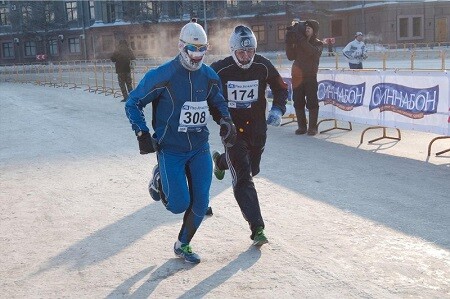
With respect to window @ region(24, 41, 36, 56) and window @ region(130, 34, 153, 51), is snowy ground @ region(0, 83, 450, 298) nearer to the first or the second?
window @ region(130, 34, 153, 51)

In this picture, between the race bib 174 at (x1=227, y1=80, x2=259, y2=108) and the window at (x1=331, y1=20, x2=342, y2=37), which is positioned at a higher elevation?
the window at (x1=331, y1=20, x2=342, y2=37)

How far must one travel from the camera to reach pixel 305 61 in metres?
12.2

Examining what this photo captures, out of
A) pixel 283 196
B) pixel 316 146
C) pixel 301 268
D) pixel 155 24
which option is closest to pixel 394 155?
pixel 316 146

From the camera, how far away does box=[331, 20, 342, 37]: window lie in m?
61.8

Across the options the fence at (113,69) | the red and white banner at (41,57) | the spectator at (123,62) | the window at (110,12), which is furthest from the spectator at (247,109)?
the red and white banner at (41,57)

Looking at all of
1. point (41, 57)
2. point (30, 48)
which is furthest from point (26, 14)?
point (41, 57)

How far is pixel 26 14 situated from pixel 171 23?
19443 millimetres

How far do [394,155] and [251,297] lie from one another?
6.14 m

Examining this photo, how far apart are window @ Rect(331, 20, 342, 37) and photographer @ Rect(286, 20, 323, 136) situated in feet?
168

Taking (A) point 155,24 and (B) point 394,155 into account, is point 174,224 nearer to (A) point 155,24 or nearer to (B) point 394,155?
(B) point 394,155

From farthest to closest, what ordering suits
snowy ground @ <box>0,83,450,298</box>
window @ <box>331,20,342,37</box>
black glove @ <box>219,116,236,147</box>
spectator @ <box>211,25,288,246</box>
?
window @ <box>331,20,342,37</box> → spectator @ <box>211,25,288,246</box> → black glove @ <box>219,116,236,147</box> → snowy ground @ <box>0,83,450,298</box>

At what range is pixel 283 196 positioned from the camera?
24.1ft

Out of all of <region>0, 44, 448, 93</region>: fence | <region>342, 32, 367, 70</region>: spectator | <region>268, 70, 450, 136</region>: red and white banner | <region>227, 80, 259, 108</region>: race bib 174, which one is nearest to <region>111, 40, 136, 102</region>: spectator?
<region>0, 44, 448, 93</region>: fence

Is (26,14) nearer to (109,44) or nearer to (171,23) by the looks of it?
(109,44)
